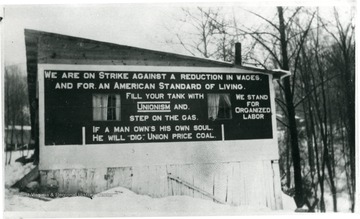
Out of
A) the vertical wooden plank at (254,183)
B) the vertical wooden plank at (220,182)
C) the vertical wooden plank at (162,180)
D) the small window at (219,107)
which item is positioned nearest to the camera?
the vertical wooden plank at (162,180)

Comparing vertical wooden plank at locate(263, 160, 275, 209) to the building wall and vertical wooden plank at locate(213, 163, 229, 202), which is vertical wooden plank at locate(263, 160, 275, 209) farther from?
vertical wooden plank at locate(213, 163, 229, 202)

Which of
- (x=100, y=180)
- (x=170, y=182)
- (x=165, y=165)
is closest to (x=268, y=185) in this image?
(x=170, y=182)

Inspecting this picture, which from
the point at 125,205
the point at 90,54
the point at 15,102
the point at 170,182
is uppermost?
the point at 90,54

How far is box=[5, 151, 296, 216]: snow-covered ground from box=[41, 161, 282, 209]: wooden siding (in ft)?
0.63

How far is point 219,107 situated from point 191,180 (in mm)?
2282

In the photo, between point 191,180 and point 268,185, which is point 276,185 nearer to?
point 268,185

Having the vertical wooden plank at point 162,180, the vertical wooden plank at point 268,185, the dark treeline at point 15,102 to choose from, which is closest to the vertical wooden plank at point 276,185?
the vertical wooden plank at point 268,185

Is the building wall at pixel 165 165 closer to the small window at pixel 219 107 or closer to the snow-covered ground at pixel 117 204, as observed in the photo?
the snow-covered ground at pixel 117 204

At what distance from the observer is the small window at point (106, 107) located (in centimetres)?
968

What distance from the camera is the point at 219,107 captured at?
408 inches

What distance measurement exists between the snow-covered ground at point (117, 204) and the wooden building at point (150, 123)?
9.1 inches

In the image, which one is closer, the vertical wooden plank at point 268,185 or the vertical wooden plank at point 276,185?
the vertical wooden plank at point 268,185

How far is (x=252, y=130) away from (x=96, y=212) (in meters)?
5.00

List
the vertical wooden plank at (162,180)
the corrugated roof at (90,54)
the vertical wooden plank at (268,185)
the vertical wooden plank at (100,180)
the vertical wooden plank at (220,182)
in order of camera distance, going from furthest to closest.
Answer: the vertical wooden plank at (268,185) < the vertical wooden plank at (220,182) < the vertical wooden plank at (162,180) < the corrugated roof at (90,54) < the vertical wooden plank at (100,180)
